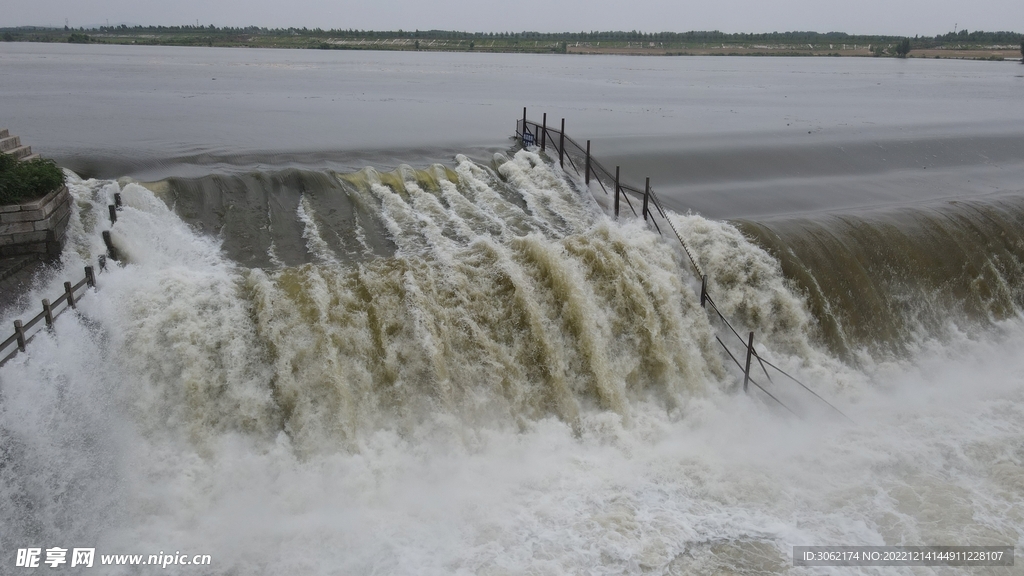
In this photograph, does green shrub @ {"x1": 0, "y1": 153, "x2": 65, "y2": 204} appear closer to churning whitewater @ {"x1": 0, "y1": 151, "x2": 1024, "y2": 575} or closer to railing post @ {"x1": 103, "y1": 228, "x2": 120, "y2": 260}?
churning whitewater @ {"x1": 0, "y1": 151, "x2": 1024, "y2": 575}

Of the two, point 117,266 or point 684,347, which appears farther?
point 684,347

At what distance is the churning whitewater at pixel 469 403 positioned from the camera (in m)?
8.70

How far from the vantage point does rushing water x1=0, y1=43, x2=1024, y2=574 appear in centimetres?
873

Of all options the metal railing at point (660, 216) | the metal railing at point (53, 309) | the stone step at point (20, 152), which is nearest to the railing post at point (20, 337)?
the metal railing at point (53, 309)

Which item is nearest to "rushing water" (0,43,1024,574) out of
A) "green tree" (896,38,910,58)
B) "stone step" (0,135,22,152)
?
"stone step" (0,135,22,152)

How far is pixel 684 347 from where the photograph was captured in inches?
481

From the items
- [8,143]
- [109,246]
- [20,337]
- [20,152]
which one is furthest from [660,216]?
[8,143]

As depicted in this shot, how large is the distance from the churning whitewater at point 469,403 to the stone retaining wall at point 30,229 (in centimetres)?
46

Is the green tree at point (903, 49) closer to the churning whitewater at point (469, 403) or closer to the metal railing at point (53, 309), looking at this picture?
the churning whitewater at point (469, 403)

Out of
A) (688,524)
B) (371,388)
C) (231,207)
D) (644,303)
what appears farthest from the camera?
(231,207)

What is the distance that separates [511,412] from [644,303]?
3.12 m

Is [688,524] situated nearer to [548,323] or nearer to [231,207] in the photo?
[548,323]

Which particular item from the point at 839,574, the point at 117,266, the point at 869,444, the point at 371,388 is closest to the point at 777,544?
the point at 839,574

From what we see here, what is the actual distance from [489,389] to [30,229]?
770 centimetres
